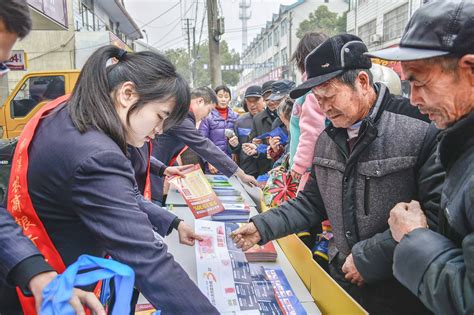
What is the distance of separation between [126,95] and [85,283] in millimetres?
538

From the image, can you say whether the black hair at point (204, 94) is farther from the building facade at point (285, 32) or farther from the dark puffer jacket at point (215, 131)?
the building facade at point (285, 32)

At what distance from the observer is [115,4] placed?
16.3 metres

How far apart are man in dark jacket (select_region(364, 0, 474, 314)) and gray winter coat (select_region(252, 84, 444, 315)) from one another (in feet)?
0.92

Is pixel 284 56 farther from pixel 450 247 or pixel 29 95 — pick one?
pixel 450 247

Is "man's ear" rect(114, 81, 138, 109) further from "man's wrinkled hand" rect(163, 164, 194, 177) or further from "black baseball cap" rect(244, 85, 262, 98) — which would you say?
"black baseball cap" rect(244, 85, 262, 98)

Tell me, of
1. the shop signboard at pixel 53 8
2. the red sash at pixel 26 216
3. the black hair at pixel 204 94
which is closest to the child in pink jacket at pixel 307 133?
the red sash at pixel 26 216

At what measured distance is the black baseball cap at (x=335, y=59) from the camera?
1.29m

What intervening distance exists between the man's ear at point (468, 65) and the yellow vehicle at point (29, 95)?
7130 millimetres

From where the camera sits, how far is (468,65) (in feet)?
2.59

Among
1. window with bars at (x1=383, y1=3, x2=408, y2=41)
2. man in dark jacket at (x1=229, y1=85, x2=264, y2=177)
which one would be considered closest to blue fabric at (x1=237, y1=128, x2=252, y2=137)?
man in dark jacket at (x1=229, y1=85, x2=264, y2=177)

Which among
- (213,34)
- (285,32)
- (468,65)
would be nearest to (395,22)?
(213,34)

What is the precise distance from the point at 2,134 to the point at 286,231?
710cm

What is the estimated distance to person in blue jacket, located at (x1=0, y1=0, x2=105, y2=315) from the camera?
835mm

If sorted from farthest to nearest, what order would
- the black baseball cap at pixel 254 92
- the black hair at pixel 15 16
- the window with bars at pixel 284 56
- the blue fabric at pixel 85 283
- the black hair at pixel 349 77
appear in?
1. the window with bars at pixel 284 56
2. the black baseball cap at pixel 254 92
3. the black hair at pixel 349 77
4. the black hair at pixel 15 16
5. the blue fabric at pixel 85 283
